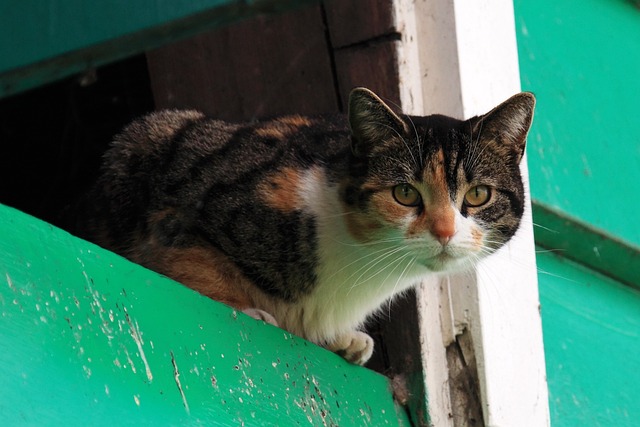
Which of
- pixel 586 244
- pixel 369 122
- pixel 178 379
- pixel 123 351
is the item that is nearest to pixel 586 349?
pixel 586 244

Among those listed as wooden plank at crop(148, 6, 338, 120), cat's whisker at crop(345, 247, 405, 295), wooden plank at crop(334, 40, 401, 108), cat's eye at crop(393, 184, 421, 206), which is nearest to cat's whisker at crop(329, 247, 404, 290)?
cat's whisker at crop(345, 247, 405, 295)

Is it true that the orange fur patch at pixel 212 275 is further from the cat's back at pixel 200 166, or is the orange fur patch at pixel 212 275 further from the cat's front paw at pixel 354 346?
the cat's front paw at pixel 354 346

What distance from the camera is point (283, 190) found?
2641 mm

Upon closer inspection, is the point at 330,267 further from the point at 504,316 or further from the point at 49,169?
the point at 49,169

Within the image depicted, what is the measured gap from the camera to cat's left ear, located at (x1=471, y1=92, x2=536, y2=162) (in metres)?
2.56

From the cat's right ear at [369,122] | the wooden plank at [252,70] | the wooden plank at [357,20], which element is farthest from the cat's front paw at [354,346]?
the wooden plank at [357,20]

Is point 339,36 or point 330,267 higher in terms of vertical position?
point 339,36

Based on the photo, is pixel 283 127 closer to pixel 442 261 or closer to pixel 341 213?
pixel 341 213

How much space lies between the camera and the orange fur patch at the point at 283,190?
8.58 feet

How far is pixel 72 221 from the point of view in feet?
10.4

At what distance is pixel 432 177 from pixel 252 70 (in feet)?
2.76

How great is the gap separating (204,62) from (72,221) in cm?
61

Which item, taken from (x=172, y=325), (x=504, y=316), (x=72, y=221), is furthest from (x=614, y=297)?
(x=172, y=325)

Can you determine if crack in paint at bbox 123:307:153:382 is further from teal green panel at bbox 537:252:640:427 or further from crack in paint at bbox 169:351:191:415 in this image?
teal green panel at bbox 537:252:640:427
